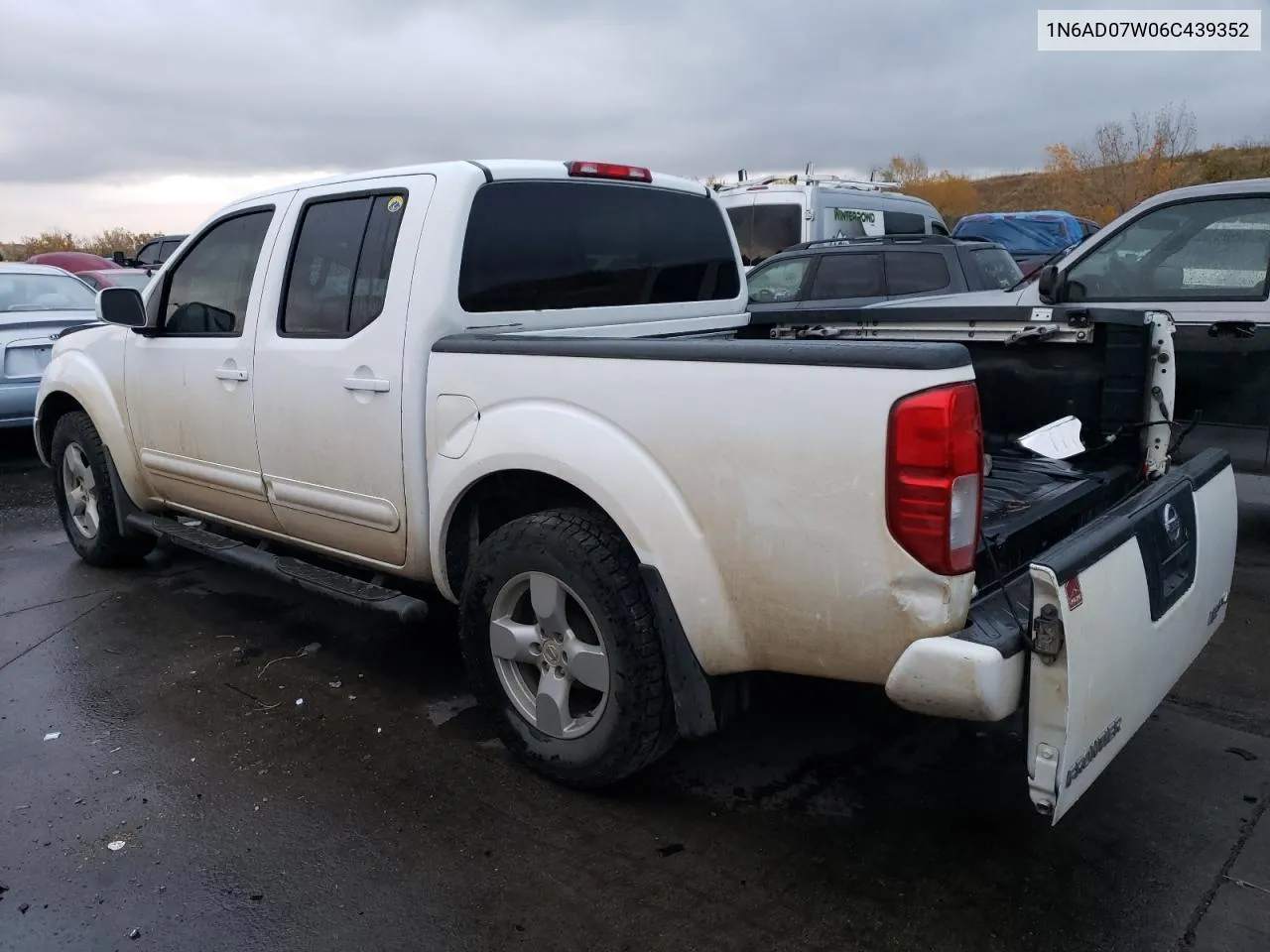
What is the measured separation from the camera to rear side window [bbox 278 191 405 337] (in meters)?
3.70

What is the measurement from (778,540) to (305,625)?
3027 millimetres

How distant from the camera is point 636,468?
9.32 ft

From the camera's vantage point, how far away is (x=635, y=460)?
9.33ft

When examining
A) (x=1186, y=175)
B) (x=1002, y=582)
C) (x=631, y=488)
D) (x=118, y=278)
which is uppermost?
(x=1186, y=175)

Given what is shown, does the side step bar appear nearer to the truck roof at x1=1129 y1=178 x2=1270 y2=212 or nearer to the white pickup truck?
the white pickup truck

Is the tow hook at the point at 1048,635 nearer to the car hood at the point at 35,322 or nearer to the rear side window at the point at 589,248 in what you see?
the rear side window at the point at 589,248

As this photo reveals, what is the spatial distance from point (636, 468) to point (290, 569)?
1966 mm

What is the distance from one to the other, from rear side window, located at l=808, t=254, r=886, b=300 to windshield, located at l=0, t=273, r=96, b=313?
6.55 meters

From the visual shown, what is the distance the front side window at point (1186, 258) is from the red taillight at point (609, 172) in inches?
119

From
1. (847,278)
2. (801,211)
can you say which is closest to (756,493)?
(847,278)

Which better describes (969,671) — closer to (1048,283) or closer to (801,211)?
(1048,283)

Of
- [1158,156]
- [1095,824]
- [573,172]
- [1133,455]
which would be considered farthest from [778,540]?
[1158,156]

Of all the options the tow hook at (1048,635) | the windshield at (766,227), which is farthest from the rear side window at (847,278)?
the tow hook at (1048,635)

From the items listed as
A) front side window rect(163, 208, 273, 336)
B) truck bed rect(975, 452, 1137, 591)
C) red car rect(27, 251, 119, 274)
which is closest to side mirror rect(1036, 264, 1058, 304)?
truck bed rect(975, 452, 1137, 591)
